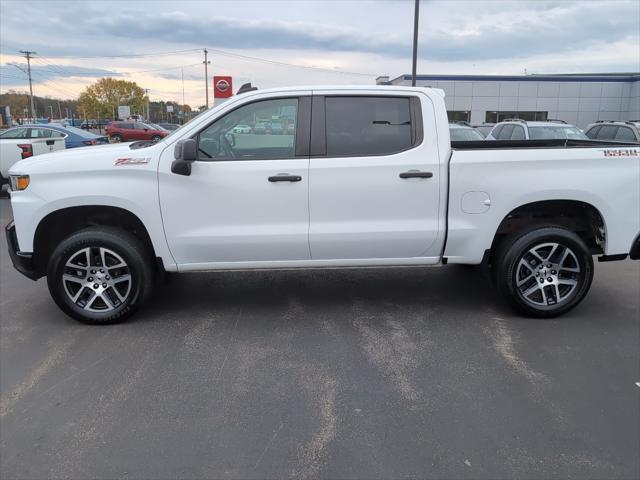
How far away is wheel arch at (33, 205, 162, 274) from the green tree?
12103 centimetres

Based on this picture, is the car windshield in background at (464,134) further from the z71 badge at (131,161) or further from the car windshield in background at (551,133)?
the z71 badge at (131,161)

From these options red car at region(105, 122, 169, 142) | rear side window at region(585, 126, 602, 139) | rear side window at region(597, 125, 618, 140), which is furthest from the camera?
red car at region(105, 122, 169, 142)

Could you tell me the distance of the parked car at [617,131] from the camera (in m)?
14.4

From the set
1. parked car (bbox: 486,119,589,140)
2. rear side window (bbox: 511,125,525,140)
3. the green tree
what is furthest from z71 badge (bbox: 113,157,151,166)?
the green tree

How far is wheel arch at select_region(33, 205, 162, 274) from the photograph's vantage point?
15.6 ft

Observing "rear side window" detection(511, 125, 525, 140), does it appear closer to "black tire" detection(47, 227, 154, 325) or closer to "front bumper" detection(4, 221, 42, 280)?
"black tire" detection(47, 227, 154, 325)

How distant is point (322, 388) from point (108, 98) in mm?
127309

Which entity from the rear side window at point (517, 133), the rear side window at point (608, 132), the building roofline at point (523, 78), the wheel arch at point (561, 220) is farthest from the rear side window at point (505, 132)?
the building roofline at point (523, 78)

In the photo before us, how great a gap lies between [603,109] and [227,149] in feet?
145

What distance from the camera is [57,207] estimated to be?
15.2 ft

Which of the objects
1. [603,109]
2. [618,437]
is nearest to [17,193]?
[618,437]

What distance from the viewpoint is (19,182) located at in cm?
464

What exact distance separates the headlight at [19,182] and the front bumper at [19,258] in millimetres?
394

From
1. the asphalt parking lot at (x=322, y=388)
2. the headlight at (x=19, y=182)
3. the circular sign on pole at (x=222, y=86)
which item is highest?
the circular sign on pole at (x=222, y=86)
